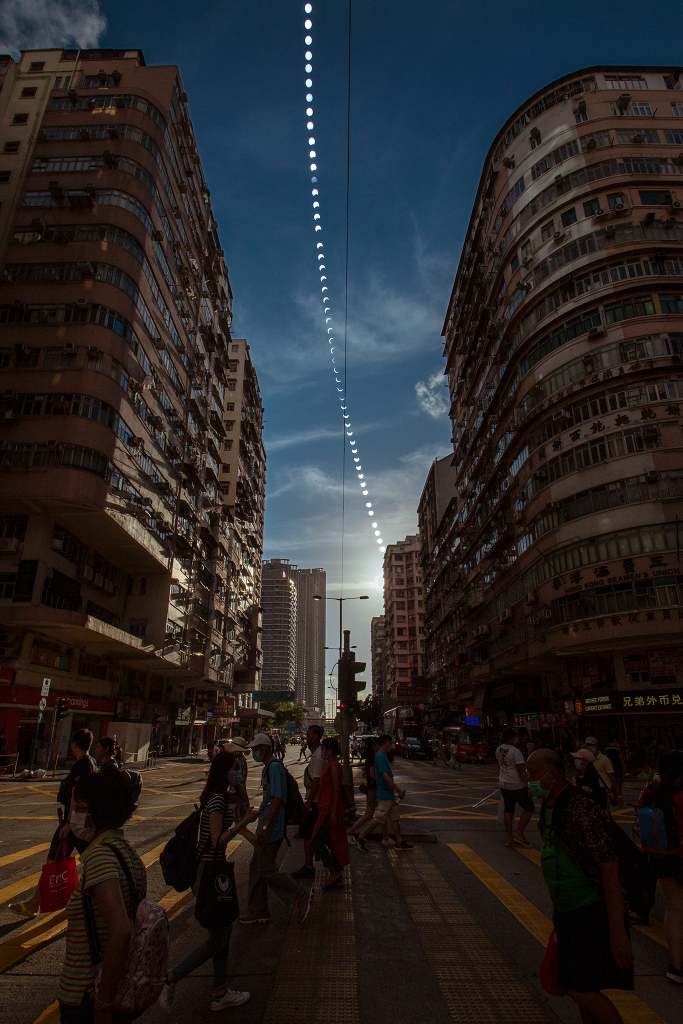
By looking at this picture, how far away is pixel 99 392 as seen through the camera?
90.1ft

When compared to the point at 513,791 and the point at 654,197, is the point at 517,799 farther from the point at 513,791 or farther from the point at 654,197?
the point at 654,197

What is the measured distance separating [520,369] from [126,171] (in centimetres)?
2434

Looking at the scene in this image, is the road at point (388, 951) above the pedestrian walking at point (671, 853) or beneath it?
beneath

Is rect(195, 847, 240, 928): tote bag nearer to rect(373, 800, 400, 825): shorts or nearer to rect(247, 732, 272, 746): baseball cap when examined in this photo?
rect(247, 732, 272, 746): baseball cap

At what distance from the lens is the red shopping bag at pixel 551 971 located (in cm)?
301

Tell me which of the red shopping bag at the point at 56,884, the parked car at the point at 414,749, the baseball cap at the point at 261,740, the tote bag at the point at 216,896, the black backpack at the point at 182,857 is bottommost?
the parked car at the point at 414,749

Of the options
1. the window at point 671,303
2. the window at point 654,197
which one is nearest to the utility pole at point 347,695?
the window at point 671,303

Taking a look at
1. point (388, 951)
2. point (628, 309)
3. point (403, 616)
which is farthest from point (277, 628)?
point (388, 951)

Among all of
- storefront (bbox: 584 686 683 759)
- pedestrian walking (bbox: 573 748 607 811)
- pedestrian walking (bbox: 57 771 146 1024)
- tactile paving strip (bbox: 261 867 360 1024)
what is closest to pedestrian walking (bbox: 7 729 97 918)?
tactile paving strip (bbox: 261 867 360 1024)

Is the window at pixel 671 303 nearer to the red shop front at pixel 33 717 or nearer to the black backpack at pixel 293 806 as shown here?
the black backpack at pixel 293 806

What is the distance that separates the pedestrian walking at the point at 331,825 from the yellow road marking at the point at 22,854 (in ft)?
14.8

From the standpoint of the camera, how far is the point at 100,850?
262cm

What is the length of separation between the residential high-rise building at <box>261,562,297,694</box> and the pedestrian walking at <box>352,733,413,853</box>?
178168 millimetres

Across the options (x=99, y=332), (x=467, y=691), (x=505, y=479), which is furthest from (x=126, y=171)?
(x=467, y=691)
